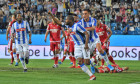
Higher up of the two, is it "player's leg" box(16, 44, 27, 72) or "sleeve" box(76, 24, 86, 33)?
"sleeve" box(76, 24, 86, 33)

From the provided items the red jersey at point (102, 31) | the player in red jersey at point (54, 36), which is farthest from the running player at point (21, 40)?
the red jersey at point (102, 31)

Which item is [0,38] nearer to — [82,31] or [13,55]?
[13,55]

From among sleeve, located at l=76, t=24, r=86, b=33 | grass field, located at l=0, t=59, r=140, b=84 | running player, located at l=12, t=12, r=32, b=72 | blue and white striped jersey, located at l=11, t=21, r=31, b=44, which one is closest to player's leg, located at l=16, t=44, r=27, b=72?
running player, located at l=12, t=12, r=32, b=72

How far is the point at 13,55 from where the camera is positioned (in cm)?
2111

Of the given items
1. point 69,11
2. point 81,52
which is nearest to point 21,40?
point 81,52

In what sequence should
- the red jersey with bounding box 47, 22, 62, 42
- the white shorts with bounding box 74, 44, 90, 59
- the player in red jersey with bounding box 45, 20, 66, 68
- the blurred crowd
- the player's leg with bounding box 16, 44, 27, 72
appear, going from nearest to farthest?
1. the white shorts with bounding box 74, 44, 90, 59
2. the player's leg with bounding box 16, 44, 27, 72
3. the player in red jersey with bounding box 45, 20, 66, 68
4. the red jersey with bounding box 47, 22, 62, 42
5. the blurred crowd

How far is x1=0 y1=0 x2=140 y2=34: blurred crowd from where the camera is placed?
27.8 metres

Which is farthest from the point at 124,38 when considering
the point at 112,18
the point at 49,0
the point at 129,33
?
the point at 49,0

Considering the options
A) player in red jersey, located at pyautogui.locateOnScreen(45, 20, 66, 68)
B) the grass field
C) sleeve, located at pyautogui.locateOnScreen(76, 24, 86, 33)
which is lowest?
the grass field

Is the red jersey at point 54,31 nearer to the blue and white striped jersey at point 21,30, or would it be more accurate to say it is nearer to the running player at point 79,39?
the blue and white striped jersey at point 21,30

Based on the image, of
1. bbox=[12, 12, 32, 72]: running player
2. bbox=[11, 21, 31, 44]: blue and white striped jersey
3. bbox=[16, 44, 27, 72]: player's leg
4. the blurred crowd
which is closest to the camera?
bbox=[16, 44, 27, 72]: player's leg

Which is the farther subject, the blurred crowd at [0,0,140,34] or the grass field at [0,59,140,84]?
the blurred crowd at [0,0,140,34]

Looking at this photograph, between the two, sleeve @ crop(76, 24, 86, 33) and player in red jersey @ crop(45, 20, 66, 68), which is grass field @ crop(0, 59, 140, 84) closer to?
sleeve @ crop(76, 24, 86, 33)

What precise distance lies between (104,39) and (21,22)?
386cm
